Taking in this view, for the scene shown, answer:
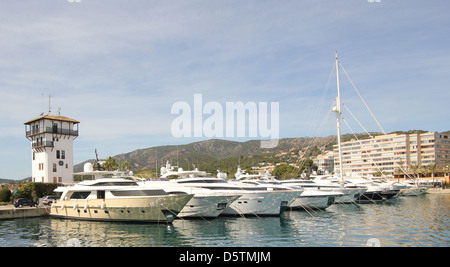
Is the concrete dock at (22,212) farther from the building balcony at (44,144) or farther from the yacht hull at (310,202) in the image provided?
the yacht hull at (310,202)

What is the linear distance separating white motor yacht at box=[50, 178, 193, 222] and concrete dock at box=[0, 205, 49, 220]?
551 cm

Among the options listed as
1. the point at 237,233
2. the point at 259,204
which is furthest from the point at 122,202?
the point at 259,204

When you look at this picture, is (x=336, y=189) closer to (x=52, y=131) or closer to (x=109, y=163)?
(x=52, y=131)

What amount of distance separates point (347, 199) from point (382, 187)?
10.5 metres

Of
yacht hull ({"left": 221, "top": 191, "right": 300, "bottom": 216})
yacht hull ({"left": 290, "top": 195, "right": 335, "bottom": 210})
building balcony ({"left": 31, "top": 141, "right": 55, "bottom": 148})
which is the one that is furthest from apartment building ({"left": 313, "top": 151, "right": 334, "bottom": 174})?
yacht hull ({"left": 221, "top": 191, "right": 300, "bottom": 216})

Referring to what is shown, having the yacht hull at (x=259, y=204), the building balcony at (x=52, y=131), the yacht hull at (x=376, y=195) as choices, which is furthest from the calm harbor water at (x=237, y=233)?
the building balcony at (x=52, y=131)

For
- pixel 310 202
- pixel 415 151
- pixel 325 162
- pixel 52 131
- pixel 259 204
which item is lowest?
pixel 325 162

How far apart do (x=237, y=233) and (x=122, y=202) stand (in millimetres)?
10055

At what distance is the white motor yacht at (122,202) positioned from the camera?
2750 centimetres

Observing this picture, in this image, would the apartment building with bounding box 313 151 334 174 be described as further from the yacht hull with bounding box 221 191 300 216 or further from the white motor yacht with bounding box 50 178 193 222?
the white motor yacht with bounding box 50 178 193 222

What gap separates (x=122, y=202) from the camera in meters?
28.1

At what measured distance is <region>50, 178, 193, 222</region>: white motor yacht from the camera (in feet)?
90.2

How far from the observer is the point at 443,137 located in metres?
146
